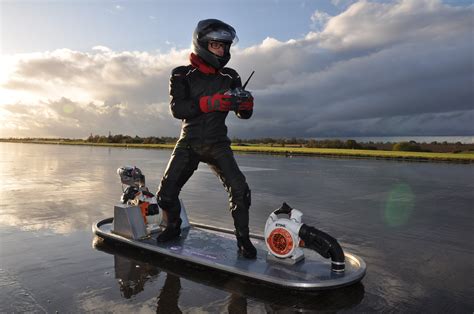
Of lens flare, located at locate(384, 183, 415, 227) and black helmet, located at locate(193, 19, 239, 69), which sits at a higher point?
black helmet, located at locate(193, 19, 239, 69)

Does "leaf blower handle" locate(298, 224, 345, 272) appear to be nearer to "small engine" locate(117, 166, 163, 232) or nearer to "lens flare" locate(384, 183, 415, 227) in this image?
"small engine" locate(117, 166, 163, 232)

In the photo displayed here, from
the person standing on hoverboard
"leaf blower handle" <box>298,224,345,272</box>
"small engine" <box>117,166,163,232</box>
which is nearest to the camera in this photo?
"leaf blower handle" <box>298,224,345,272</box>

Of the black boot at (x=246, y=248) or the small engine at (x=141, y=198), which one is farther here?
the small engine at (x=141, y=198)

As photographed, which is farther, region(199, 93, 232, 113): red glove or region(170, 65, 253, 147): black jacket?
region(170, 65, 253, 147): black jacket

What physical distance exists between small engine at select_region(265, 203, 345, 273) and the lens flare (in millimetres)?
3498

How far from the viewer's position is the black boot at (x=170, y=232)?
5400mm

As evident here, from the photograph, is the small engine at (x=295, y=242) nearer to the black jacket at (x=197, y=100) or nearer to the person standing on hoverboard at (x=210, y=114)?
the person standing on hoverboard at (x=210, y=114)

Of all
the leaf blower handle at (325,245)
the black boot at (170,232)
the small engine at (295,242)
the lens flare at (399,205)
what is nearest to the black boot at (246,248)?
the small engine at (295,242)

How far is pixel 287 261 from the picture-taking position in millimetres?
4543

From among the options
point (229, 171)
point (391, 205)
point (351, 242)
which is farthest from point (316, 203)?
point (229, 171)

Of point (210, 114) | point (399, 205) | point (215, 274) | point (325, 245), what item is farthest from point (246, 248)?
point (399, 205)

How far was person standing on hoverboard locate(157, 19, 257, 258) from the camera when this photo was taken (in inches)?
193

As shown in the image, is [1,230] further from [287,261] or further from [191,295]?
[287,261]

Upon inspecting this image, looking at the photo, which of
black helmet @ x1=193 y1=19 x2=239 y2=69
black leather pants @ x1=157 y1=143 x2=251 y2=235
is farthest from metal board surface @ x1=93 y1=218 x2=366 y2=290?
black helmet @ x1=193 y1=19 x2=239 y2=69
